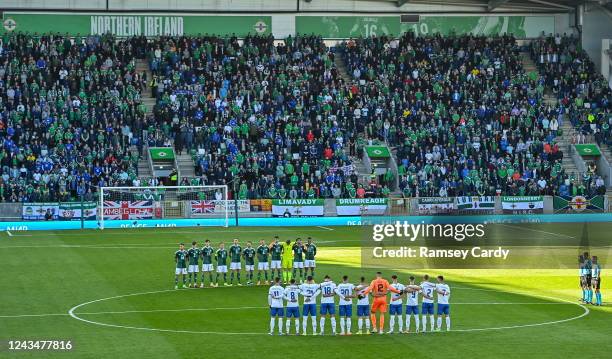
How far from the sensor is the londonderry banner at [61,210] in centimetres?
5831

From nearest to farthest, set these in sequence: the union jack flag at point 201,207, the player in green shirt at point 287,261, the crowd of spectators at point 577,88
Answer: the player in green shirt at point 287,261 → the union jack flag at point 201,207 → the crowd of spectators at point 577,88

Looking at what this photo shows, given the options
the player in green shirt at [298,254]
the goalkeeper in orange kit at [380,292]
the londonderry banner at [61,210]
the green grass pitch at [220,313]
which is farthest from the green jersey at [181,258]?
the londonderry banner at [61,210]

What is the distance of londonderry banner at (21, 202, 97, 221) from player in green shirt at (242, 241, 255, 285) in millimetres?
21473

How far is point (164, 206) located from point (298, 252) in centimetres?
2287

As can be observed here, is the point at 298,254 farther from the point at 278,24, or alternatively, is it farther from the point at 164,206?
the point at 278,24

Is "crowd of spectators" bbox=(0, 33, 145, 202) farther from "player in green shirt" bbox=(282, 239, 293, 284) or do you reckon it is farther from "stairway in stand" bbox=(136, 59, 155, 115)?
"player in green shirt" bbox=(282, 239, 293, 284)

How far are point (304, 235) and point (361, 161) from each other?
43.6 ft

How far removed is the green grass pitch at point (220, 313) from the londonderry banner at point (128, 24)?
27052mm

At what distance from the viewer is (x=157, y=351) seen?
26484 mm

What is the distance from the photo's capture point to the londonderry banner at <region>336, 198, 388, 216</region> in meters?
62.7

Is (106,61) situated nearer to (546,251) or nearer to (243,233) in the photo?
(243,233)

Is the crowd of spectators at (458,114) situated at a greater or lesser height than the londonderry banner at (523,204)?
greater

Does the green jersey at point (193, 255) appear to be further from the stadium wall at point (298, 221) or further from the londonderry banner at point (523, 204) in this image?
the londonderry banner at point (523, 204)

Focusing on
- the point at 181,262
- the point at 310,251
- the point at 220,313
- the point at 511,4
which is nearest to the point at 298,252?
the point at 310,251
